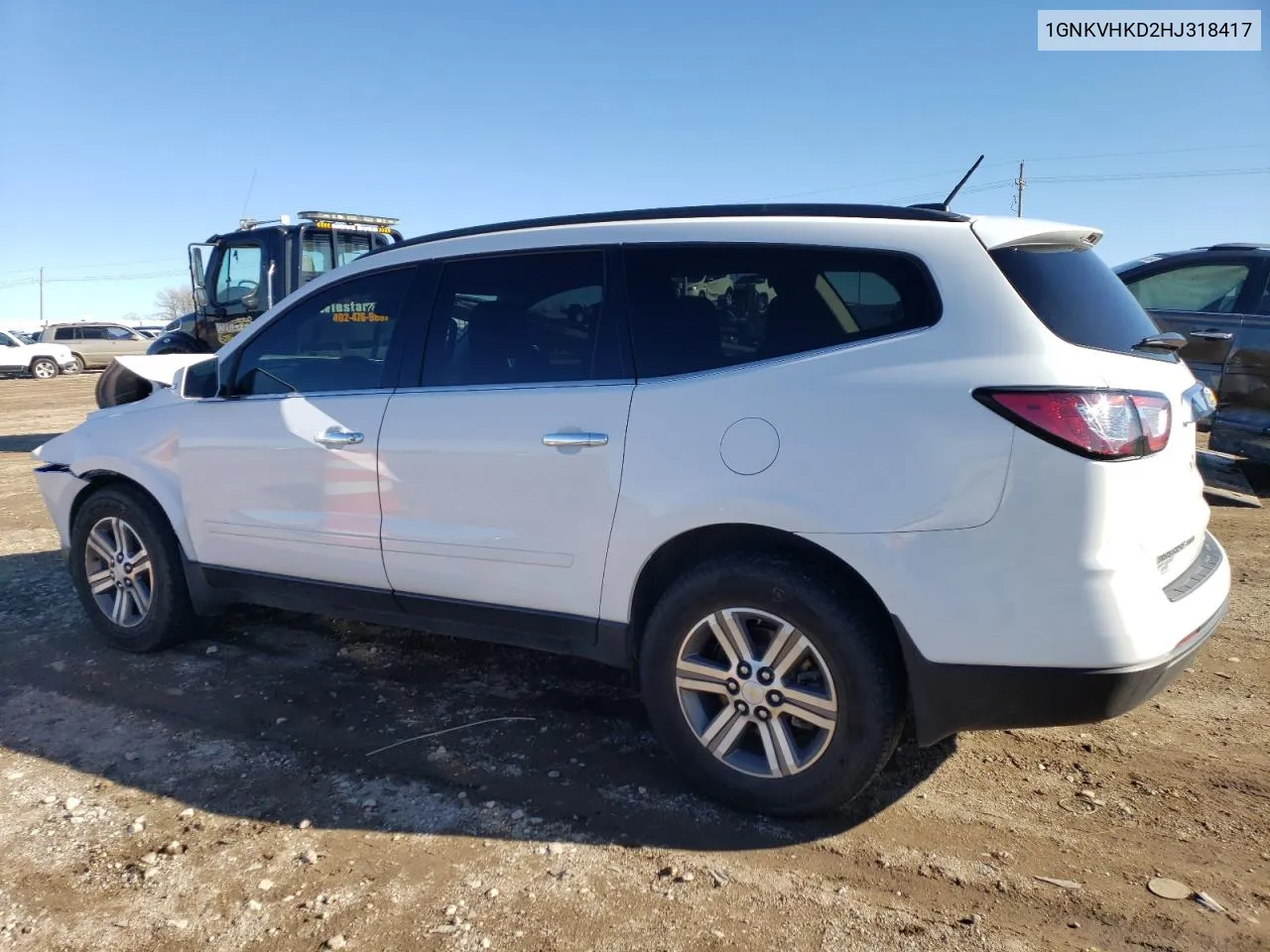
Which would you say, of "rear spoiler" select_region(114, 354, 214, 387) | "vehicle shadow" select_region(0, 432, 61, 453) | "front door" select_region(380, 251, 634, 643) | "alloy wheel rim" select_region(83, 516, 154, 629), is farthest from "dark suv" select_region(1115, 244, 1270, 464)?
"vehicle shadow" select_region(0, 432, 61, 453)

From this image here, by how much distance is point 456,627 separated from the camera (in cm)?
365

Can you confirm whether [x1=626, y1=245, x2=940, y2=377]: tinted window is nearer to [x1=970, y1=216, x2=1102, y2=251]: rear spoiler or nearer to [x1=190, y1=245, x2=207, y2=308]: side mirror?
[x1=970, y1=216, x2=1102, y2=251]: rear spoiler

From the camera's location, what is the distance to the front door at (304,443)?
3756 mm

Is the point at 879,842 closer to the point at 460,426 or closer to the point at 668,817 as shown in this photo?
the point at 668,817

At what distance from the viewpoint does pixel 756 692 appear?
9.59 feet

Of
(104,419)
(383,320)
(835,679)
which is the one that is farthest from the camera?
(104,419)

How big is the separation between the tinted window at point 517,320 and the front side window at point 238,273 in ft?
27.4

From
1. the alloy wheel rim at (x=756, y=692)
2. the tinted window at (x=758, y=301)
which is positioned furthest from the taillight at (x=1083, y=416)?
the alloy wheel rim at (x=756, y=692)

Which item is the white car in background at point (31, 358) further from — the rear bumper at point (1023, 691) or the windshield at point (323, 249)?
the rear bumper at point (1023, 691)

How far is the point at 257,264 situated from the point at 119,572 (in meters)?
7.36

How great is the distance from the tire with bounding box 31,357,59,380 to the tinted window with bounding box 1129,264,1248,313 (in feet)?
103

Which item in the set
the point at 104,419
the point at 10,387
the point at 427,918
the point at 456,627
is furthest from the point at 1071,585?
the point at 10,387

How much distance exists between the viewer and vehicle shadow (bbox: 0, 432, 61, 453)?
1257 cm

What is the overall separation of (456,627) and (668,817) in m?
1.14
